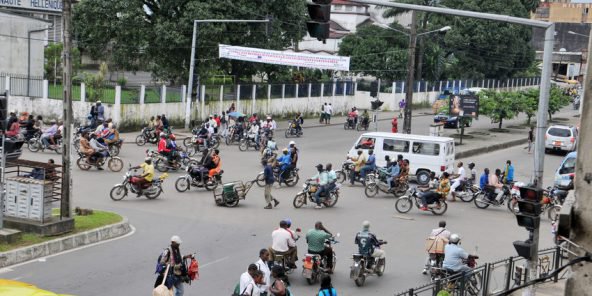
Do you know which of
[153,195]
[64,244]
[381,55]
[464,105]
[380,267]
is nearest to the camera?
[380,267]

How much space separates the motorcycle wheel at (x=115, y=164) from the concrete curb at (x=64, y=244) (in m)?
7.31

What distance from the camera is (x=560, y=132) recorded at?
38.6 metres

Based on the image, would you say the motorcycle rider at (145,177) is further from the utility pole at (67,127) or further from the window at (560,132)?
the window at (560,132)

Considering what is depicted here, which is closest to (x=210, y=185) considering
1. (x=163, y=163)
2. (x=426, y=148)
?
(x=163, y=163)

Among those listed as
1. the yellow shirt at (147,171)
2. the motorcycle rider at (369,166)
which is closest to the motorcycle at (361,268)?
the yellow shirt at (147,171)

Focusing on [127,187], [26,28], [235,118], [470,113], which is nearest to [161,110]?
[235,118]

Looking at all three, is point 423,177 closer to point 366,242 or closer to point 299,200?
point 299,200

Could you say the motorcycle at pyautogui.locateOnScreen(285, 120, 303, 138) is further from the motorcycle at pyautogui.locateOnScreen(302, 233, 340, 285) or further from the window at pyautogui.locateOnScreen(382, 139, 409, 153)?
the motorcycle at pyautogui.locateOnScreen(302, 233, 340, 285)

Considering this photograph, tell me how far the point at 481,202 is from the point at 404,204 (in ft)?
9.74

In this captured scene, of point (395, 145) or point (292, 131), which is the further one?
point (292, 131)

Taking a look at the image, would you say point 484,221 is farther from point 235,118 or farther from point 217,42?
point 217,42

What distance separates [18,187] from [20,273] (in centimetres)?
264

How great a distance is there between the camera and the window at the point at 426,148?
88.8ft

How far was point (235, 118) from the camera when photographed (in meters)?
37.1
